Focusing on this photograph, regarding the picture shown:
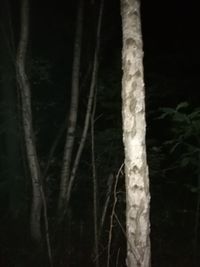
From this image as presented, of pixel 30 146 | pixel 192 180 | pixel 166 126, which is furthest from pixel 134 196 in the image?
pixel 166 126

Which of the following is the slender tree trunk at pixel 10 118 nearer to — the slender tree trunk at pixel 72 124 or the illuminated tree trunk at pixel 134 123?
the slender tree trunk at pixel 72 124

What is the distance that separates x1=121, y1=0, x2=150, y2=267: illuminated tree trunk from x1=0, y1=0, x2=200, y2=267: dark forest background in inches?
93.0

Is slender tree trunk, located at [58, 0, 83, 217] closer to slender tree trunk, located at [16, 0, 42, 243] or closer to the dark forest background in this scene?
the dark forest background

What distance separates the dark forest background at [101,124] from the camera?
818 cm

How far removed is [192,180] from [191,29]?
12.2 ft

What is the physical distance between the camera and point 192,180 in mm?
9289

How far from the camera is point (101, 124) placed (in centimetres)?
1116

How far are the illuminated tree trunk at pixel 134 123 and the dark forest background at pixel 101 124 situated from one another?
236 centimetres

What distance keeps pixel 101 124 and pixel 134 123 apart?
19.8 feet

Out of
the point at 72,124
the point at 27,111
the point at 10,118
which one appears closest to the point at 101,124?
the point at 10,118

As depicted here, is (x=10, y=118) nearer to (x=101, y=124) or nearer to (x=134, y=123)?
(x=101, y=124)

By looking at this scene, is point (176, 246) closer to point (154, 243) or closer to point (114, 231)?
point (154, 243)

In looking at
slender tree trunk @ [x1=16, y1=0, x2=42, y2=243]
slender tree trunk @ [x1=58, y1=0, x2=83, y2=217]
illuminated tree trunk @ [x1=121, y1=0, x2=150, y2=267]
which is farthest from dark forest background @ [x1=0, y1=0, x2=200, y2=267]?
illuminated tree trunk @ [x1=121, y1=0, x2=150, y2=267]

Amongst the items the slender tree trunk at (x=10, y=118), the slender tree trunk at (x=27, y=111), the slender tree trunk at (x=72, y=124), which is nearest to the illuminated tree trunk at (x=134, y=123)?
the slender tree trunk at (x=27, y=111)
